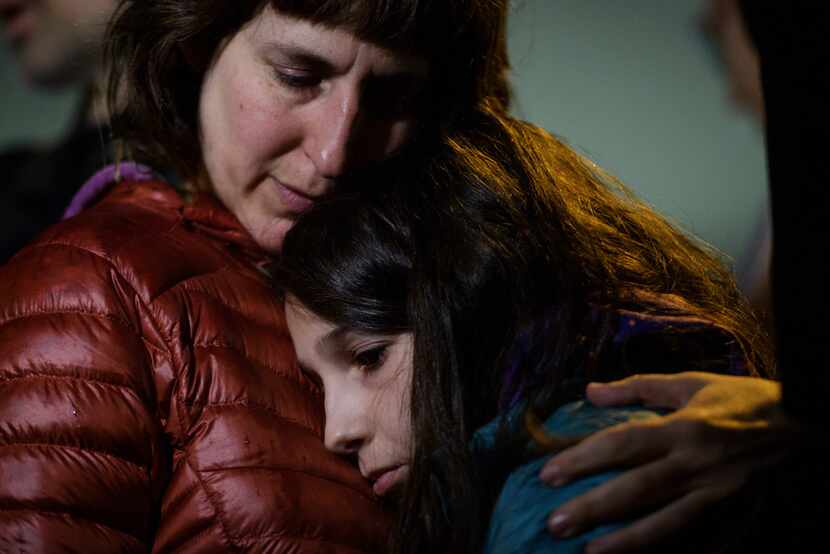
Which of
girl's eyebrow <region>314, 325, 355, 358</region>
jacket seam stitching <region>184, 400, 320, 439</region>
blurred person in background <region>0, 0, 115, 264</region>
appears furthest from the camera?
blurred person in background <region>0, 0, 115, 264</region>

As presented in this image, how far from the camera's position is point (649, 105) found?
3037mm

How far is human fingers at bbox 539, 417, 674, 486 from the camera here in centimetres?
93

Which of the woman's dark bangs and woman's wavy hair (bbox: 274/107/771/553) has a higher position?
the woman's dark bangs

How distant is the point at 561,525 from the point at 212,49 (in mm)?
953

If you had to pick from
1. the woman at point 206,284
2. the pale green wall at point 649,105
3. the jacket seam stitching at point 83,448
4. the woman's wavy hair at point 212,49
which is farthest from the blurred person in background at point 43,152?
the jacket seam stitching at point 83,448

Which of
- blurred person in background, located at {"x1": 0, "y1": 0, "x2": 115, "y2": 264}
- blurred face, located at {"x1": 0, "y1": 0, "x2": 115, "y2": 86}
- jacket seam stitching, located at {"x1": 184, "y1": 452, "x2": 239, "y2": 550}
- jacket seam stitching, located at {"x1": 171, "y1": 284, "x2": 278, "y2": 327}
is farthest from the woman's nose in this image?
blurred person in background, located at {"x1": 0, "y1": 0, "x2": 115, "y2": 264}

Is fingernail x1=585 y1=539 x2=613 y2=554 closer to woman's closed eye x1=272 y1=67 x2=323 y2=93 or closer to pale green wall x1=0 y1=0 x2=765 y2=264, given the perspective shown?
woman's closed eye x1=272 y1=67 x2=323 y2=93

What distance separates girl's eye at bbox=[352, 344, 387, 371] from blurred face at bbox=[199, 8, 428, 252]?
26 centimetres

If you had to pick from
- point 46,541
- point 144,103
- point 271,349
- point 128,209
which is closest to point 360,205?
point 271,349

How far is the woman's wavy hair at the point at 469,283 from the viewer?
1.16m

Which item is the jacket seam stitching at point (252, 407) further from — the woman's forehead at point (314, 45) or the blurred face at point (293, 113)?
the woman's forehead at point (314, 45)

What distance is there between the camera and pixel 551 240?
4.07 ft

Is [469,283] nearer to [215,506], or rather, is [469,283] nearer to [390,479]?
[390,479]

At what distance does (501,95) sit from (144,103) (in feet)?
2.18
